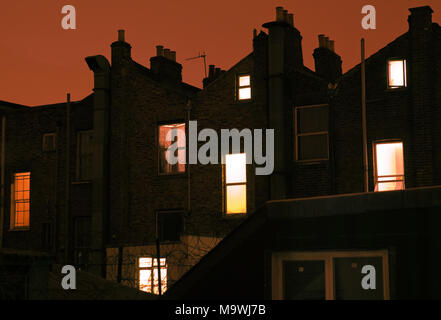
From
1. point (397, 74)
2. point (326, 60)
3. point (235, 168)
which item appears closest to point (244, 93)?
point (235, 168)

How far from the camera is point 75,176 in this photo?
28281 mm

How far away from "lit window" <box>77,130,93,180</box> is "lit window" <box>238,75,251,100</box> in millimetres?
7234

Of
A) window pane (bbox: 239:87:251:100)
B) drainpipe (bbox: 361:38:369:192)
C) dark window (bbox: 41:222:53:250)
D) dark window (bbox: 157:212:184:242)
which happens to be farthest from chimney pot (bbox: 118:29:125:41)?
drainpipe (bbox: 361:38:369:192)

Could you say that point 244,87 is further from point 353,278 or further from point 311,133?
point 353,278

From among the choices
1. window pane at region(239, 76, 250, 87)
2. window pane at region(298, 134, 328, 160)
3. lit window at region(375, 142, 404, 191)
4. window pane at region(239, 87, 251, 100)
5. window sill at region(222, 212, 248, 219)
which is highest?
window pane at region(239, 76, 250, 87)

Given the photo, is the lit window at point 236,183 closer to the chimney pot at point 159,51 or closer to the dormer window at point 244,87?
the dormer window at point 244,87

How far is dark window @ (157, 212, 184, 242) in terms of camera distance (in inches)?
1005

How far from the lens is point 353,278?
1059 centimetres

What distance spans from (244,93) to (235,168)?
111 inches

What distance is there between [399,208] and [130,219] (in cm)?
1796

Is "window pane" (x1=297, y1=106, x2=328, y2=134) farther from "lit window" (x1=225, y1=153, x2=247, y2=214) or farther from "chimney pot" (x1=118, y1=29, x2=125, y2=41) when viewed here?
"chimney pot" (x1=118, y1=29, x2=125, y2=41)
